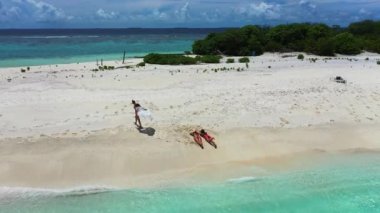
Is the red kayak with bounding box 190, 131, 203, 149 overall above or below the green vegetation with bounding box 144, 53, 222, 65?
below

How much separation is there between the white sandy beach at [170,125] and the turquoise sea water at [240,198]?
882mm

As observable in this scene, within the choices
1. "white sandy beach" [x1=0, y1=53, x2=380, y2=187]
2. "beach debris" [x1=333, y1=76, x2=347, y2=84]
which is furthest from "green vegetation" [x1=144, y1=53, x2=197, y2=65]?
"beach debris" [x1=333, y1=76, x2=347, y2=84]

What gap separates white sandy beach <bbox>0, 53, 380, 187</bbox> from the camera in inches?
603

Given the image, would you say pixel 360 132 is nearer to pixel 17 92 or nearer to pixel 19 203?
pixel 19 203

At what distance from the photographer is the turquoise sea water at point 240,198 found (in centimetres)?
1288

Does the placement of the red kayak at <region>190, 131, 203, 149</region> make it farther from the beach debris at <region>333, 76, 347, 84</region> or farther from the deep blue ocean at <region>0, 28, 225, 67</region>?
the deep blue ocean at <region>0, 28, 225, 67</region>

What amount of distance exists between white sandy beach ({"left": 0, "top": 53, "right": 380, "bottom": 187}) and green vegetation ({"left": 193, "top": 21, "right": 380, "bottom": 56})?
2287 centimetres

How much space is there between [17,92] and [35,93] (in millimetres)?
1041

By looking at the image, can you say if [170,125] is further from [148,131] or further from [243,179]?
[243,179]

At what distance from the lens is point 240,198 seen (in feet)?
44.2

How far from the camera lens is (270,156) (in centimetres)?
1677

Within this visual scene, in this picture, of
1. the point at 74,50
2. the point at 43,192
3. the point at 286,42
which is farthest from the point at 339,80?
the point at 74,50

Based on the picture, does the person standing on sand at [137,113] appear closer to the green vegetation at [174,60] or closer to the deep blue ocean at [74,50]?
the green vegetation at [174,60]

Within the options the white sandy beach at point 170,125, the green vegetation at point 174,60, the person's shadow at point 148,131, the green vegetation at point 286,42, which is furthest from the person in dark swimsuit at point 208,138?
the green vegetation at point 286,42
